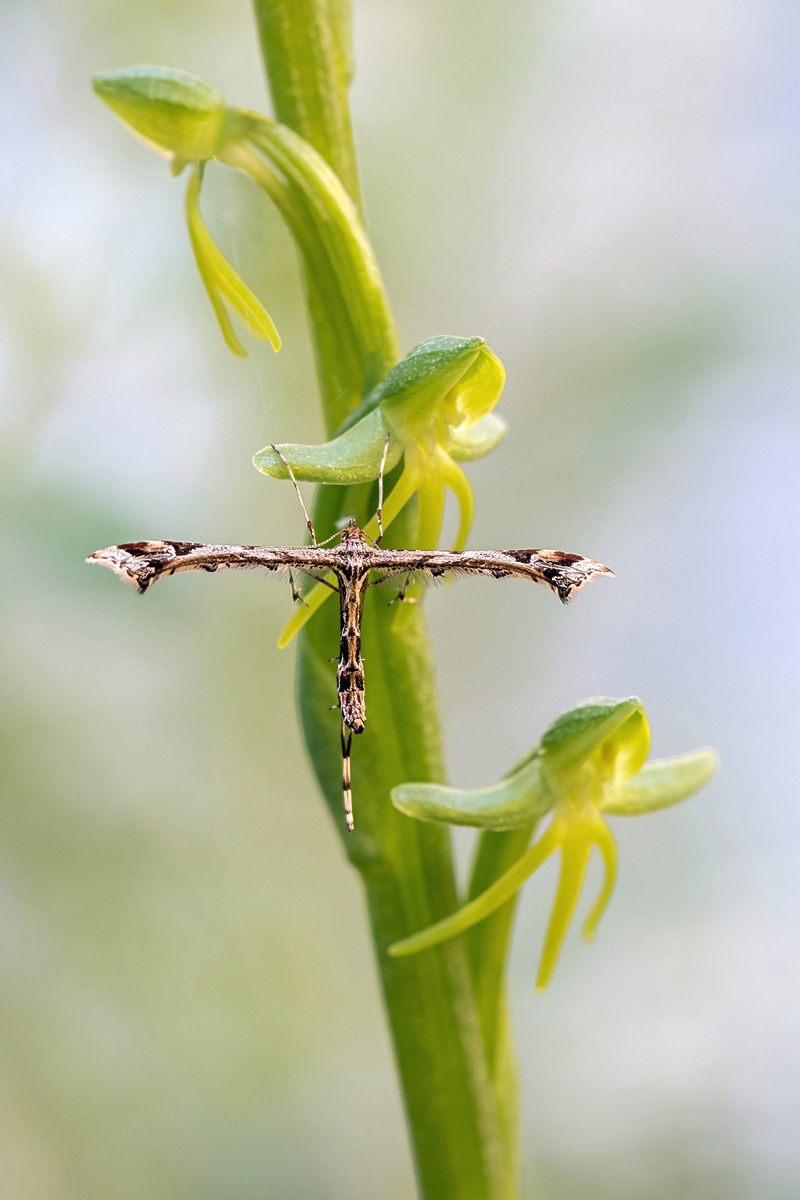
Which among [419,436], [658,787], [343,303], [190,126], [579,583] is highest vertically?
[190,126]

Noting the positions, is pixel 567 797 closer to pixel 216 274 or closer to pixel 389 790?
pixel 389 790

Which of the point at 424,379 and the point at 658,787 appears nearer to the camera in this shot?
the point at 424,379

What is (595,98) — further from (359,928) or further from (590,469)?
(359,928)

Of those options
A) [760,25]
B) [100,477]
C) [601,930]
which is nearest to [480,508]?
[100,477]

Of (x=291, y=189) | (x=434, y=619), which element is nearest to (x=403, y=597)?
(x=291, y=189)

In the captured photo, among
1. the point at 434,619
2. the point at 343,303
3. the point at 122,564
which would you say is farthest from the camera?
the point at 434,619

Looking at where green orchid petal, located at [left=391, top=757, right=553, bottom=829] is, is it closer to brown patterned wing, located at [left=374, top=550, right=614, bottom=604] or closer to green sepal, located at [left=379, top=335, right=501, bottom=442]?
brown patterned wing, located at [left=374, top=550, right=614, bottom=604]
